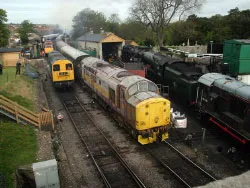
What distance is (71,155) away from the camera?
13.6m

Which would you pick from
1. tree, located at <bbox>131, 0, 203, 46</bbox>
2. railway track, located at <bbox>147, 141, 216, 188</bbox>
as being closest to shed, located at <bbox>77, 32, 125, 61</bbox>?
tree, located at <bbox>131, 0, 203, 46</bbox>

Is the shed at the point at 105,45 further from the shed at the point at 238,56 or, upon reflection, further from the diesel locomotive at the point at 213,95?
the shed at the point at 238,56

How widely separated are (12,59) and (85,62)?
13.7 meters

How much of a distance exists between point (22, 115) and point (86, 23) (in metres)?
74.9

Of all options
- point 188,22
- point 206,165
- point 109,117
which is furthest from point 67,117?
point 188,22

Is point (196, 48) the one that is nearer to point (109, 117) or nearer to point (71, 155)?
point (109, 117)

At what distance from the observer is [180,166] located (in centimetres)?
1234

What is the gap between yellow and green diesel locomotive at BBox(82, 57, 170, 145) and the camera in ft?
43.3

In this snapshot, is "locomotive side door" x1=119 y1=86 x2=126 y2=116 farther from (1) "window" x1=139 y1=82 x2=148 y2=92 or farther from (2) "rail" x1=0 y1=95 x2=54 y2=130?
(2) "rail" x1=0 y1=95 x2=54 y2=130

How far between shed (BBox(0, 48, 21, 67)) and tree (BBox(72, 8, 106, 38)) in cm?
4882

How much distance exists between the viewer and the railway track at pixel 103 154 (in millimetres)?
11242

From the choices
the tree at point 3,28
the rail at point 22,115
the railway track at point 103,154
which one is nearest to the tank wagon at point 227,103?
the railway track at point 103,154

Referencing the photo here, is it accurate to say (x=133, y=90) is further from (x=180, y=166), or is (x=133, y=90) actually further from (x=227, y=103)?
(x=227, y=103)

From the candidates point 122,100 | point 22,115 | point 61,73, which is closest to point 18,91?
point 61,73
